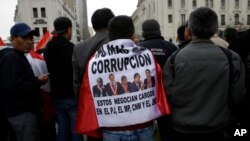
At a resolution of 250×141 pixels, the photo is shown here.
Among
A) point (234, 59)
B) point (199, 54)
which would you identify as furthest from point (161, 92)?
point (234, 59)

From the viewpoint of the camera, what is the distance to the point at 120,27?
2.77 meters

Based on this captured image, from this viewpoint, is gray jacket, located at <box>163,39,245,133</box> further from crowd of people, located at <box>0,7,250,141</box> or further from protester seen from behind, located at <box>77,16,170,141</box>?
protester seen from behind, located at <box>77,16,170,141</box>

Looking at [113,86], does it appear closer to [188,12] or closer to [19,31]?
[19,31]

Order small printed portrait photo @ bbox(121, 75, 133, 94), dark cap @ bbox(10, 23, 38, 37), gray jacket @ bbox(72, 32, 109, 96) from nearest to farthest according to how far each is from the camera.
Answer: small printed portrait photo @ bbox(121, 75, 133, 94), gray jacket @ bbox(72, 32, 109, 96), dark cap @ bbox(10, 23, 38, 37)

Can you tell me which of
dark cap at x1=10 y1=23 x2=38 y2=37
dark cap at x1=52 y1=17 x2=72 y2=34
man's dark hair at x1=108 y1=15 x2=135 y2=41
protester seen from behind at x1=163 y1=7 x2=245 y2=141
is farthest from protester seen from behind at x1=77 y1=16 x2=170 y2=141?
dark cap at x1=52 y1=17 x2=72 y2=34

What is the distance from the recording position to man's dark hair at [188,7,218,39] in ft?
9.12

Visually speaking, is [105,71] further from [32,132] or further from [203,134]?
[32,132]

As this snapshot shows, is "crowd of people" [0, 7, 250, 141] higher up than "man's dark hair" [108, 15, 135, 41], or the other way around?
"man's dark hair" [108, 15, 135, 41]

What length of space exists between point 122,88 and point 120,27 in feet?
1.74

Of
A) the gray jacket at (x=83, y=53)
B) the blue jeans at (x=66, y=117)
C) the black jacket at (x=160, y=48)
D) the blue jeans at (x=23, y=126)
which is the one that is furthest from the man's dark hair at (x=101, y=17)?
the blue jeans at (x=23, y=126)

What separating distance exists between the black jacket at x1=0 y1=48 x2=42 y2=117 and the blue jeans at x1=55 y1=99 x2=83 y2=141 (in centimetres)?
50

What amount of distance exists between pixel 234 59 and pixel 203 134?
2.28 feet

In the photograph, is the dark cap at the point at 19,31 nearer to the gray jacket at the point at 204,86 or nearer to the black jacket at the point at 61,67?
the black jacket at the point at 61,67

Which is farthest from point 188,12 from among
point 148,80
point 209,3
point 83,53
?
point 148,80
